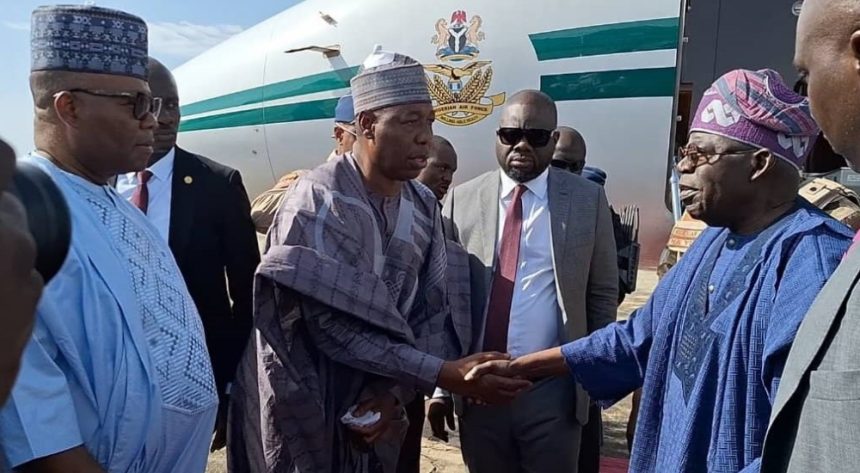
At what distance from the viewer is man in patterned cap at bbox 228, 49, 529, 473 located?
2.05 metres

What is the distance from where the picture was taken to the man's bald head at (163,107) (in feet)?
8.94

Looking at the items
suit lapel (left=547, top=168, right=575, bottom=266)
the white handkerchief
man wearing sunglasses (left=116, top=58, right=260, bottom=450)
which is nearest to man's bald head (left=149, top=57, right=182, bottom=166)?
man wearing sunglasses (left=116, top=58, right=260, bottom=450)

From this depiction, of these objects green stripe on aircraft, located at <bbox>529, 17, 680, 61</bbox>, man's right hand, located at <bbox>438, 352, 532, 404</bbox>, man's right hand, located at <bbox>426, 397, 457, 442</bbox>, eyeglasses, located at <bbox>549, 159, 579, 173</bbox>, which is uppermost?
green stripe on aircraft, located at <bbox>529, 17, 680, 61</bbox>

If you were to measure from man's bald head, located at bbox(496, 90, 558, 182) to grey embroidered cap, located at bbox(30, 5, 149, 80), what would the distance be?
5.45 feet

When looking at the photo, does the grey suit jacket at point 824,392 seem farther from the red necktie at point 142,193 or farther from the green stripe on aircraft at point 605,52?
the green stripe on aircraft at point 605,52

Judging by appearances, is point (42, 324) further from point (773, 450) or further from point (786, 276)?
point (786, 276)

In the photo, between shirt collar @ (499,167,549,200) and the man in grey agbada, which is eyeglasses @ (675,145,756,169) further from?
shirt collar @ (499,167,549,200)

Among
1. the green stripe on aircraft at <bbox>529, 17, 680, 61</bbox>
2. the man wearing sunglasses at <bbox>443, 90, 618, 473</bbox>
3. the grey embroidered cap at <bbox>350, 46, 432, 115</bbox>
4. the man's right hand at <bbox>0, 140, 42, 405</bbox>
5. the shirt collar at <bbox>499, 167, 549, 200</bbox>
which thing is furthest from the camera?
the green stripe on aircraft at <bbox>529, 17, 680, 61</bbox>

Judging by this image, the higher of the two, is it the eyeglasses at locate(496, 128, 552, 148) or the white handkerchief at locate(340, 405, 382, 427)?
the eyeglasses at locate(496, 128, 552, 148)

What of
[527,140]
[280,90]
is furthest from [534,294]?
[280,90]

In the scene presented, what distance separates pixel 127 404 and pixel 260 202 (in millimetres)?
2440

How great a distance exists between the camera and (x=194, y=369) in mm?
1596

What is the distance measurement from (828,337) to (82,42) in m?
1.52

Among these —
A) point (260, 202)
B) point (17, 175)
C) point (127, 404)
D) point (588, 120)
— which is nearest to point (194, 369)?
point (127, 404)
